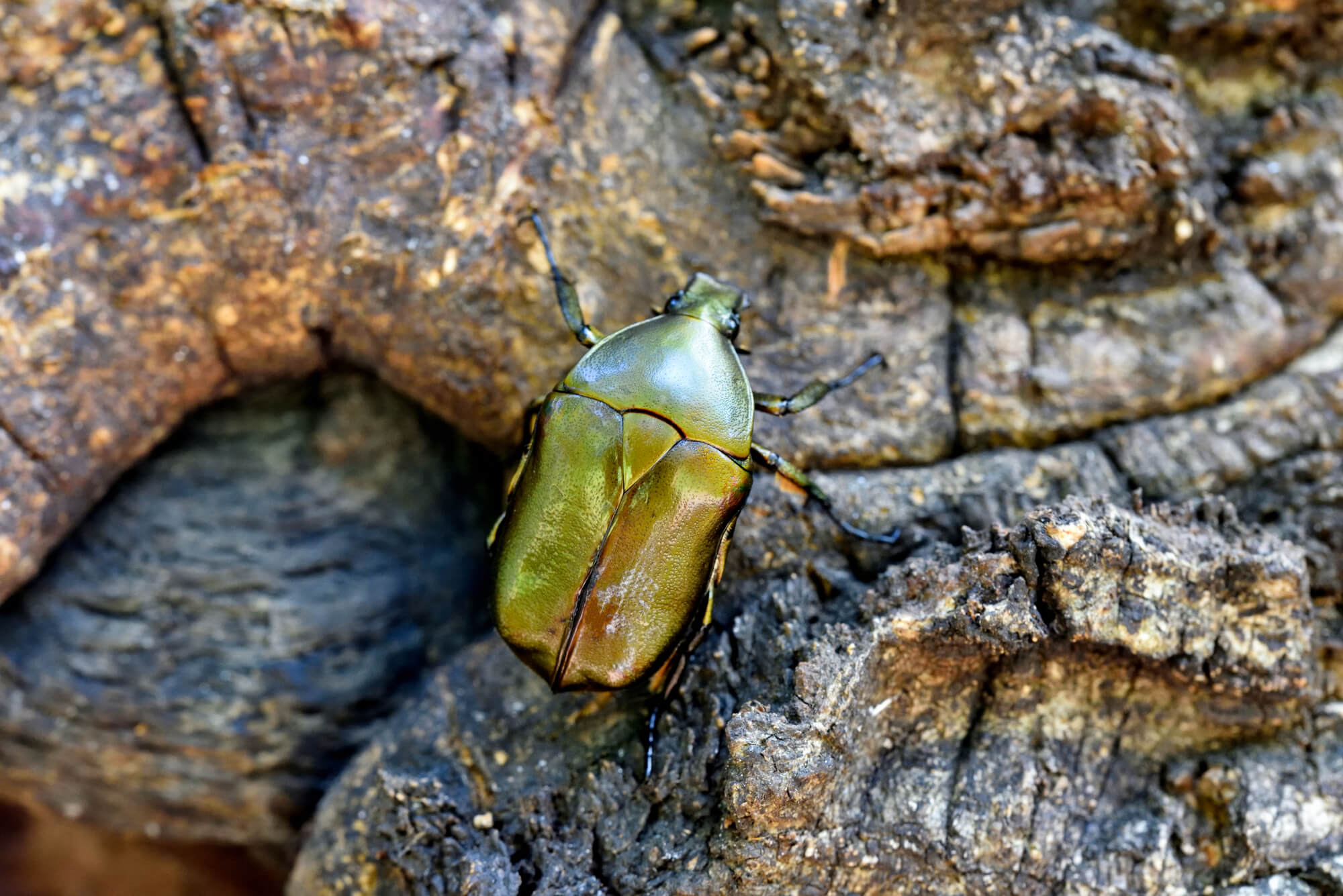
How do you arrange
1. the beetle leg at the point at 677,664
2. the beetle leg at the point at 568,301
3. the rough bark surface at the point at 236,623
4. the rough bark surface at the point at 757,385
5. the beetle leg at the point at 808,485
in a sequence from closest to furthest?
the rough bark surface at the point at 757,385 → the beetle leg at the point at 677,664 → the beetle leg at the point at 808,485 → the beetle leg at the point at 568,301 → the rough bark surface at the point at 236,623

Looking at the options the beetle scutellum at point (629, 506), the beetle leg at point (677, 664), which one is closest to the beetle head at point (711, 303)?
the beetle scutellum at point (629, 506)

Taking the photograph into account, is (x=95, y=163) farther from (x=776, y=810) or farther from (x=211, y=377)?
(x=776, y=810)

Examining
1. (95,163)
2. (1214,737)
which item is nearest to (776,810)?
(1214,737)

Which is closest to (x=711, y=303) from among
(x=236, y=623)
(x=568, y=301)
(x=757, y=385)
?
(x=757, y=385)

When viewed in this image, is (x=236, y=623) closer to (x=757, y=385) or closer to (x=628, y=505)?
(x=628, y=505)

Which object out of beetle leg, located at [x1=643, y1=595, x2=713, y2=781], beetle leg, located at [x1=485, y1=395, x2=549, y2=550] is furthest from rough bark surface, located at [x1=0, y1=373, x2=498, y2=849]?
beetle leg, located at [x1=643, y1=595, x2=713, y2=781]

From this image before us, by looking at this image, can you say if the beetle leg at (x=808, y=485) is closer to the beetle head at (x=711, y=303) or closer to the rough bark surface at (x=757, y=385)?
the rough bark surface at (x=757, y=385)

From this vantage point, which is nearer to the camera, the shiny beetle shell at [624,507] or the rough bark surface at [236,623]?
the shiny beetle shell at [624,507]
